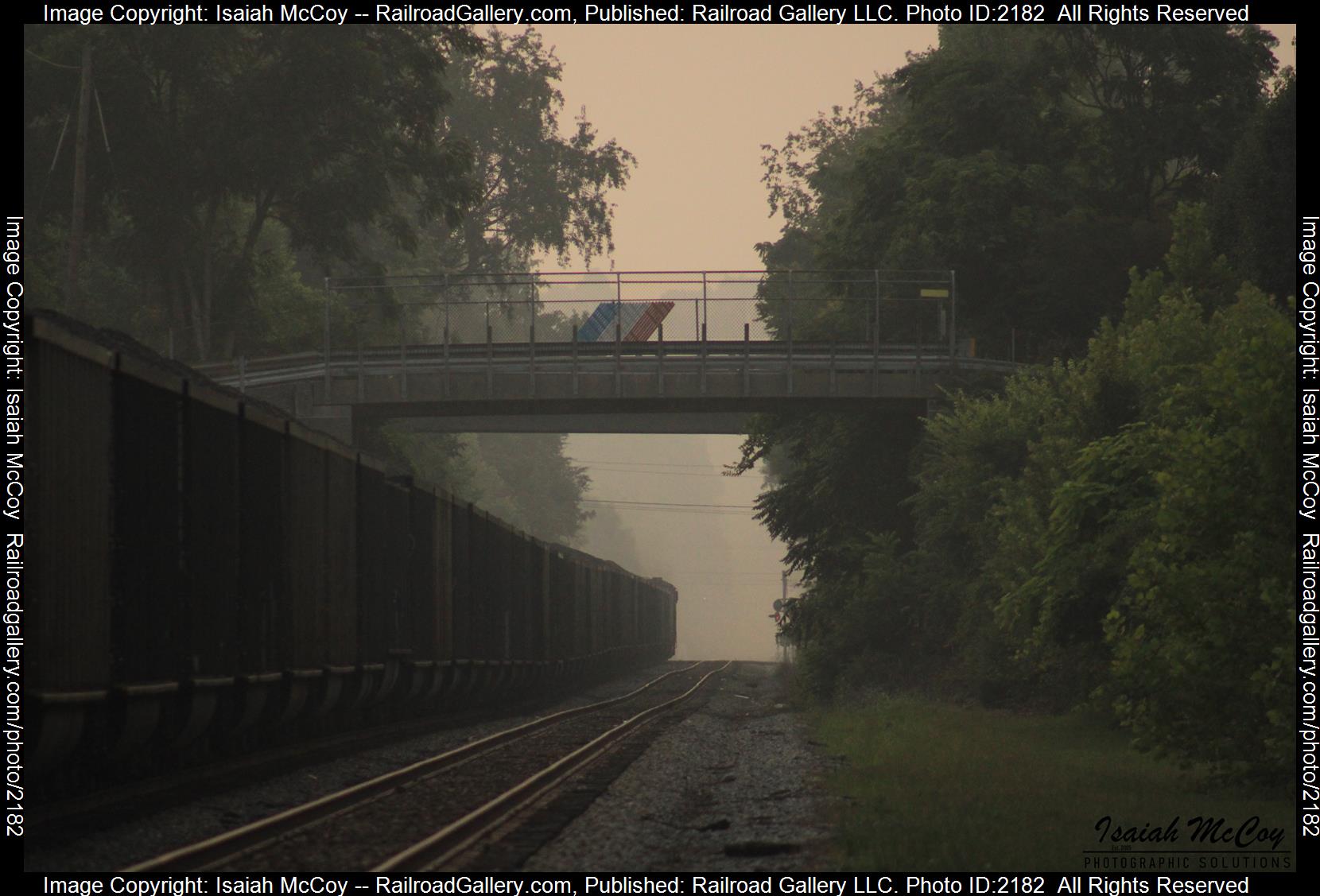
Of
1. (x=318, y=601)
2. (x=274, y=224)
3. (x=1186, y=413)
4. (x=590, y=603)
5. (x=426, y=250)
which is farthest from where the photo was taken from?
(x=426, y=250)

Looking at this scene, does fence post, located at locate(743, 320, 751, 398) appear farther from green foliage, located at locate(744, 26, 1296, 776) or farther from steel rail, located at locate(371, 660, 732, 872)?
steel rail, located at locate(371, 660, 732, 872)

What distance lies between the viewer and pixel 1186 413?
71.8 ft

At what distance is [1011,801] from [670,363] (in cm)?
3163

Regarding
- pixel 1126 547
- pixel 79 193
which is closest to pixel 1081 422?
pixel 1126 547

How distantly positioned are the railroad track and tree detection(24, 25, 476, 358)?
35.4 meters

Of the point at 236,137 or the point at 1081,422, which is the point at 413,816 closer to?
the point at 1081,422


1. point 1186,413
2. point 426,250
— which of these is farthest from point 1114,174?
point 426,250

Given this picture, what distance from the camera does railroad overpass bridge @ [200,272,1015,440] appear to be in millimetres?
44844

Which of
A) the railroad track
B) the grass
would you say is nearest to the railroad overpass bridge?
the grass

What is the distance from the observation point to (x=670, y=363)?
45.8 meters

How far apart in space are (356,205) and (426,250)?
33.3 m
